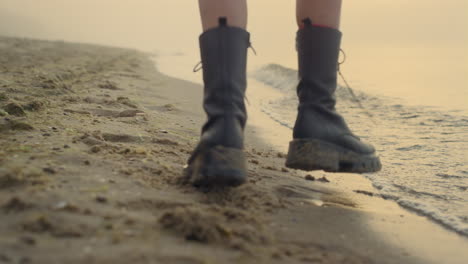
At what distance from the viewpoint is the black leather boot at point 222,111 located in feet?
4.51

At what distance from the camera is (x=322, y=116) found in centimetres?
168

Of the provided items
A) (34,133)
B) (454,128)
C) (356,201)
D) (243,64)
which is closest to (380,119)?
(454,128)

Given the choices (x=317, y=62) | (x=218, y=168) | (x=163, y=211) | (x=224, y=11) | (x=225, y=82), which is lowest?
(x=163, y=211)

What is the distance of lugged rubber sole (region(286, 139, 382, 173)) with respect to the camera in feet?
5.20

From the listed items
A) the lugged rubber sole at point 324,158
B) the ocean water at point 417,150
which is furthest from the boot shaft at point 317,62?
the ocean water at point 417,150

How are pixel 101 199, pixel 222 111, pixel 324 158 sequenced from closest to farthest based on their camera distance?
pixel 101 199
pixel 222 111
pixel 324 158

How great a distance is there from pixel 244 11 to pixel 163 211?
79 cm

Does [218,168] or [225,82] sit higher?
[225,82]

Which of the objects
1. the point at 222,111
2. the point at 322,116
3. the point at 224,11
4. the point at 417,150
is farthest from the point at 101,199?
the point at 417,150

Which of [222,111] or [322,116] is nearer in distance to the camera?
[222,111]

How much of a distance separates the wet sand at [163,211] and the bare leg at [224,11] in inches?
22.1

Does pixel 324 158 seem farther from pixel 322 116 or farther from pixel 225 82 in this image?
pixel 225 82

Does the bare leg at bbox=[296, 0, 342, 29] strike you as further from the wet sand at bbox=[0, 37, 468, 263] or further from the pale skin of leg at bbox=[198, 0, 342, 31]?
the wet sand at bbox=[0, 37, 468, 263]

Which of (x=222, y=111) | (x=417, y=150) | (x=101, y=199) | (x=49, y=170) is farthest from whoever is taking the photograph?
(x=417, y=150)
